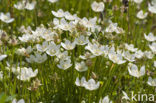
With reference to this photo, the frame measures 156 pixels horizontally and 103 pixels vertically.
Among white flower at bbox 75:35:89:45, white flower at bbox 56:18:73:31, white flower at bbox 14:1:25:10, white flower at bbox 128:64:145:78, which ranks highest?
white flower at bbox 56:18:73:31

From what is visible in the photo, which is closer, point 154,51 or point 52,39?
point 52,39

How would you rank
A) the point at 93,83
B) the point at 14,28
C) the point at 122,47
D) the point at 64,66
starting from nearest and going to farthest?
1. the point at 93,83
2. the point at 64,66
3. the point at 122,47
4. the point at 14,28

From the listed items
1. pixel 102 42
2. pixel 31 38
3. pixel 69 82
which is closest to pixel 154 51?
pixel 102 42

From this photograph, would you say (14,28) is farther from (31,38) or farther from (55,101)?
(55,101)

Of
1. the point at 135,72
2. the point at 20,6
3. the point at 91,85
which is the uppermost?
the point at 20,6

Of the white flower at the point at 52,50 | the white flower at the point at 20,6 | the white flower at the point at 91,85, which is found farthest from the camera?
the white flower at the point at 20,6

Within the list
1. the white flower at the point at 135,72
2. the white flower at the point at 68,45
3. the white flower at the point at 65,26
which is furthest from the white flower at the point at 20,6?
the white flower at the point at 135,72

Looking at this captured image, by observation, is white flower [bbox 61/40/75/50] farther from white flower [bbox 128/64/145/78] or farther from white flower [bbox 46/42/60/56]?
white flower [bbox 128/64/145/78]

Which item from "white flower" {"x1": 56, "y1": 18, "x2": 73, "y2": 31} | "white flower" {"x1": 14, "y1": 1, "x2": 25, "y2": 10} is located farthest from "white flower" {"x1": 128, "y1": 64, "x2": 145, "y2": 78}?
"white flower" {"x1": 14, "y1": 1, "x2": 25, "y2": 10}

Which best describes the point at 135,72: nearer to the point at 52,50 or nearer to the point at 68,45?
the point at 68,45

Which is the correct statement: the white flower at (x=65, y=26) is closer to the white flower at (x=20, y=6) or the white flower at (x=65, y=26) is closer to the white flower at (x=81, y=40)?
the white flower at (x=81, y=40)

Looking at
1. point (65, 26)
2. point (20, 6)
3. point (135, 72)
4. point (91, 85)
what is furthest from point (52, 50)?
point (20, 6)
